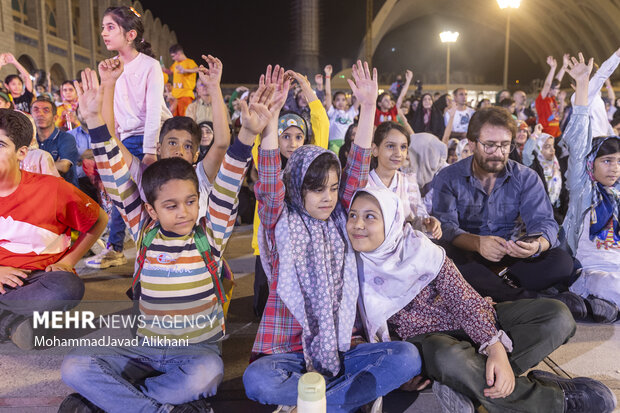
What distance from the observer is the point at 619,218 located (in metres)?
3.25

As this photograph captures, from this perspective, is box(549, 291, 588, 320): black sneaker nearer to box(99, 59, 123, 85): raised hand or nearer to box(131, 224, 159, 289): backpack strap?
box(131, 224, 159, 289): backpack strap

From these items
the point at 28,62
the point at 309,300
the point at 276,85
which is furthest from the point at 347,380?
the point at 28,62

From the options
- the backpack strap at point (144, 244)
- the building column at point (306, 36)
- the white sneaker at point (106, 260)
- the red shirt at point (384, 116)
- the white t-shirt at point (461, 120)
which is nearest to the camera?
the backpack strap at point (144, 244)

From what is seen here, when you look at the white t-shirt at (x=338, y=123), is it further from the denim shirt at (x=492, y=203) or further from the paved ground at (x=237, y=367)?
the paved ground at (x=237, y=367)

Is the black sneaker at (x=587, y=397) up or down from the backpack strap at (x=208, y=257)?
down

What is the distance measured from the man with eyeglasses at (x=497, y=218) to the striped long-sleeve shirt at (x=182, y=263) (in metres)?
1.56

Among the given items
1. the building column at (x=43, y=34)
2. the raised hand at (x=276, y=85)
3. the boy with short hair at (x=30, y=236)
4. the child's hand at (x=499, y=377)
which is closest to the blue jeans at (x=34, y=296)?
the boy with short hair at (x=30, y=236)

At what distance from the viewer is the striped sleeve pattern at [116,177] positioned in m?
2.18

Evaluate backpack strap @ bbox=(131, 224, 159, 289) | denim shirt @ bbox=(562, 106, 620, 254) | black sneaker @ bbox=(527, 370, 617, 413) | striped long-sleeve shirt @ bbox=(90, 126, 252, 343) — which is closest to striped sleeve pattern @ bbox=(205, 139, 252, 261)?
striped long-sleeve shirt @ bbox=(90, 126, 252, 343)

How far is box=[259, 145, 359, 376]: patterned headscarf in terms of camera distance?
202 cm

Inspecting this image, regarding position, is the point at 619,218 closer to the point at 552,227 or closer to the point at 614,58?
the point at 552,227

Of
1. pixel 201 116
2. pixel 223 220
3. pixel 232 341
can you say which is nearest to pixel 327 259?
pixel 223 220

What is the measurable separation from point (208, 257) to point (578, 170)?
265 centimetres

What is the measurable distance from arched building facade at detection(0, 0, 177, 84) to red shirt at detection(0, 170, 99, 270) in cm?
1539
